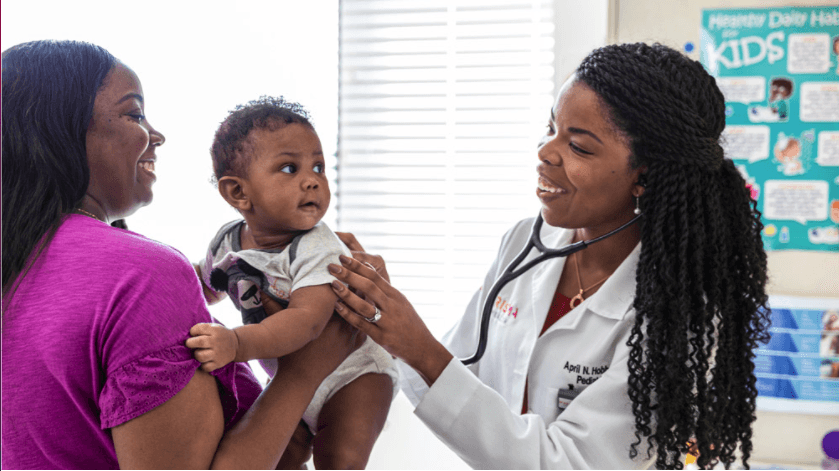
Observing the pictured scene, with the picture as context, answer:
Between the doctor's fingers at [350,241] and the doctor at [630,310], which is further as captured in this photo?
the doctor's fingers at [350,241]

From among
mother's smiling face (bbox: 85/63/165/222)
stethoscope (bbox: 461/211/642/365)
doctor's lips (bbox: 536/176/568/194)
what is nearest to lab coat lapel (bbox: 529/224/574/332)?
stethoscope (bbox: 461/211/642/365)

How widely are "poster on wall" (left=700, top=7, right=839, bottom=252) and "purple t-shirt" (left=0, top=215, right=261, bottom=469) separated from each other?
174 centimetres

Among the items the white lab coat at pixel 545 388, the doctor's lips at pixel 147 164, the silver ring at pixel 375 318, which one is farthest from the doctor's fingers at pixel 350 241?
the doctor's lips at pixel 147 164

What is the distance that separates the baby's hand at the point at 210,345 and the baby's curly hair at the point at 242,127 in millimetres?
394

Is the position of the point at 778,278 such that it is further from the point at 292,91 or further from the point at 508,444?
the point at 292,91

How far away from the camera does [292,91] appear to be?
1.94m

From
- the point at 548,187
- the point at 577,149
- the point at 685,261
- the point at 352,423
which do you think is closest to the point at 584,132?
the point at 577,149

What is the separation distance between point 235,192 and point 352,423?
515 millimetres

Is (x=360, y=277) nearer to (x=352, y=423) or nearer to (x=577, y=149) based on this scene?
(x=352, y=423)

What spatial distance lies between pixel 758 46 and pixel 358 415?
1.66 m

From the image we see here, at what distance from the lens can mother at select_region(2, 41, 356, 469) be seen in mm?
751

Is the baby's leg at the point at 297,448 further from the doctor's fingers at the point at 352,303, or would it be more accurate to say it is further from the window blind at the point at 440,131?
the window blind at the point at 440,131

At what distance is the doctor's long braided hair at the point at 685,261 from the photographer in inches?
46.4

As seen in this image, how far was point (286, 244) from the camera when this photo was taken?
119cm
